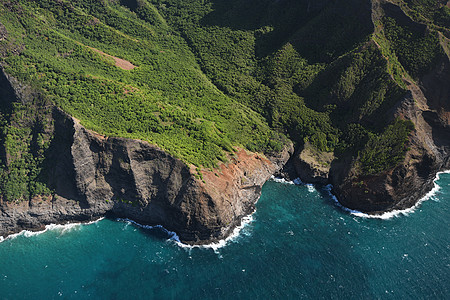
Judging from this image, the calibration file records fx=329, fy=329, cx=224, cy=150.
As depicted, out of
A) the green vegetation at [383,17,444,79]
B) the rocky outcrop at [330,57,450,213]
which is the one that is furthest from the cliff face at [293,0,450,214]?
the green vegetation at [383,17,444,79]

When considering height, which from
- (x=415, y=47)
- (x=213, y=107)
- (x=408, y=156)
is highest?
(x=415, y=47)

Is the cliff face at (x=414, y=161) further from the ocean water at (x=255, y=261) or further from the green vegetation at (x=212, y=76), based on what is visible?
the ocean water at (x=255, y=261)

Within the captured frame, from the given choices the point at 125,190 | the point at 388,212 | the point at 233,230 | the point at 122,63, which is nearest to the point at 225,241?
the point at 233,230

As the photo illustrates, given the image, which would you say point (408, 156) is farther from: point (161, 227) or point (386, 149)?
point (161, 227)

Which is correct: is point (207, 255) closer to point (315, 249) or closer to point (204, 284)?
point (204, 284)

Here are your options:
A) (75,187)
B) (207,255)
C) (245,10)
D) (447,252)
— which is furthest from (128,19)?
(447,252)

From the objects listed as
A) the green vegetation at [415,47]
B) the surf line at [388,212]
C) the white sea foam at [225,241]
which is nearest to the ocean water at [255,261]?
the white sea foam at [225,241]

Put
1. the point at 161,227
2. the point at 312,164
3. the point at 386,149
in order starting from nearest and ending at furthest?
the point at 161,227
the point at 386,149
the point at 312,164
